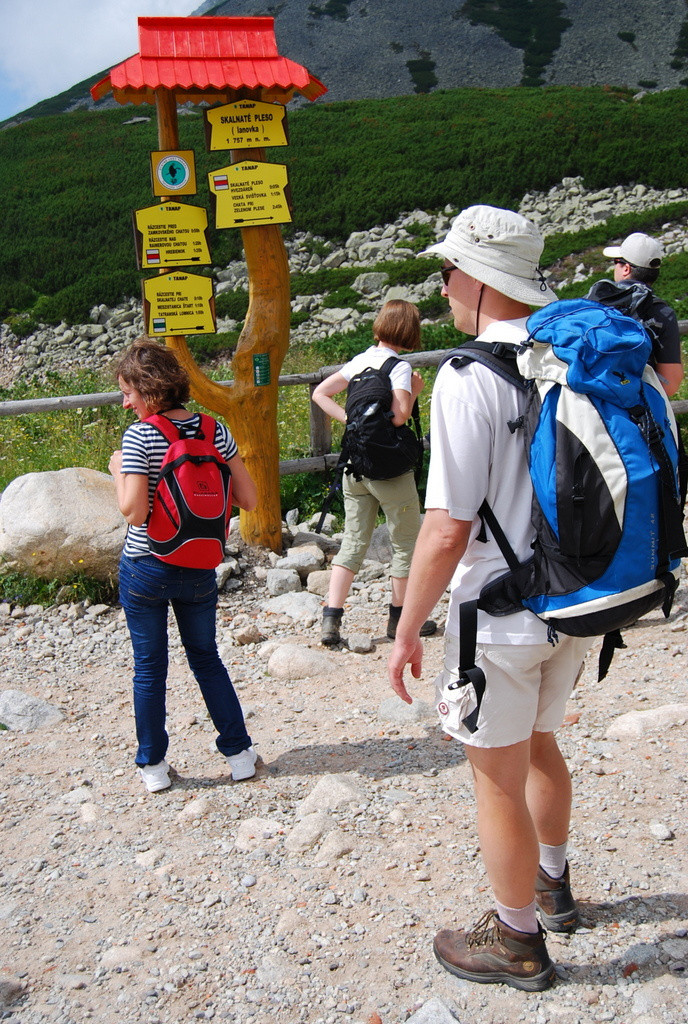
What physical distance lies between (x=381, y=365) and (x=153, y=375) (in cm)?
156

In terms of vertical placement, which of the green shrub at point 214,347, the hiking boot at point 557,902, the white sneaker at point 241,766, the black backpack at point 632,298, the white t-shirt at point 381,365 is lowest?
the green shrub at point 214,347

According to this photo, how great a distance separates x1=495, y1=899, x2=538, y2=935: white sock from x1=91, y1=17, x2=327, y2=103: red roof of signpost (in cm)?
468

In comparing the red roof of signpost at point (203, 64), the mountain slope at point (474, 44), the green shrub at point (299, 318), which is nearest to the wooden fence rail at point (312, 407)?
the red roof of signpost at point (203, 64)

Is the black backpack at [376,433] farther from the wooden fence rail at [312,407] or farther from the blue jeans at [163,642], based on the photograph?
the wooden fence rail at [312,407]

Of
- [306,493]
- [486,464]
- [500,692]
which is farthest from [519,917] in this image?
[306,493]

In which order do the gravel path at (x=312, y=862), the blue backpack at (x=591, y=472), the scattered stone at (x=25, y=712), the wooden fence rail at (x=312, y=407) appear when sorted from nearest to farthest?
the blue backpack at (x=591, y=472)
the gravel path at (x=312, y=862)
the scattered stone at (x=25, y=712)
the wooden fence rail at (x=312, y=407)

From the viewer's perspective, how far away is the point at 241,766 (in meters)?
3.67

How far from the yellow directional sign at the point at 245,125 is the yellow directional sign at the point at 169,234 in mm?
427

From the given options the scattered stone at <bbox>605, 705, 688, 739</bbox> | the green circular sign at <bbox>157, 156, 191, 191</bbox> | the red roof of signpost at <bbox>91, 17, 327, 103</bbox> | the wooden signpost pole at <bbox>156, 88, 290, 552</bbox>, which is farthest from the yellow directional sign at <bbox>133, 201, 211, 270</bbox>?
the scattered stone at <bbox>605, 705, 688, 739</bbox>

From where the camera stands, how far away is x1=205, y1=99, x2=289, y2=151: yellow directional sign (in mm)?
5281

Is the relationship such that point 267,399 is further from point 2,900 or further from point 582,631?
point 582,631

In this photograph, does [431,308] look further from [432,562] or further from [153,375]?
[432,562]

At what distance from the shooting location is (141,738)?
11.9 feet

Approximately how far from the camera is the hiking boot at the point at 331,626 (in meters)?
4.91
